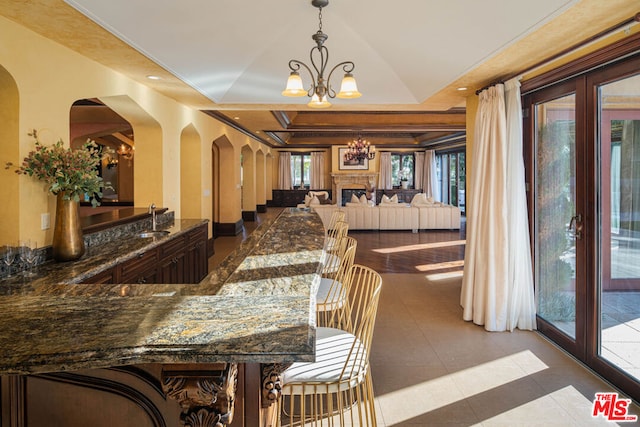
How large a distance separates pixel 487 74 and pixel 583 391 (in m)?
2.75

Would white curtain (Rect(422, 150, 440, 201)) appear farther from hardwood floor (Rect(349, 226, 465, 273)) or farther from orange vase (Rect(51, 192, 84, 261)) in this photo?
orange vase (Rect(51, 192, 84, 261))

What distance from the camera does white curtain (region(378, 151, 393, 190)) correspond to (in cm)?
1611

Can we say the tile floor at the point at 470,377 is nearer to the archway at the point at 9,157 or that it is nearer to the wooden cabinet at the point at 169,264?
the wooden cabinet at the point at 169,264

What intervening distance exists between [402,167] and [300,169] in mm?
4351

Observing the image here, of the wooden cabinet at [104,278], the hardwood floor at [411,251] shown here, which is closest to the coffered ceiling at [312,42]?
→ the wooden cabinet at [104,278]

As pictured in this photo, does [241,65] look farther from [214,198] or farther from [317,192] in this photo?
[317,192]

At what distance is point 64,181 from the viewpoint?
2.65 m

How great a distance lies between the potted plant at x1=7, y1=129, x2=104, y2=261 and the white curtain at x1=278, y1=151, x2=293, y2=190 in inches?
559

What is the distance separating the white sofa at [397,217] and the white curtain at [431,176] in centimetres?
516

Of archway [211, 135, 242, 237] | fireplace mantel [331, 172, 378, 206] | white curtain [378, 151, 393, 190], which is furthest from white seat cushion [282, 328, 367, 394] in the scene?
white curtain [378, 151, 393, 190]

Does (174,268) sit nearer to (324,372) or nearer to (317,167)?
(324,372)

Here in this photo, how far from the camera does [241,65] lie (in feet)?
13.9

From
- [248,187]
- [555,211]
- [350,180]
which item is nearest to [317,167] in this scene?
[350,180]

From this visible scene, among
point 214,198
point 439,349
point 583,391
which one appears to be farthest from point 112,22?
point 214,198
